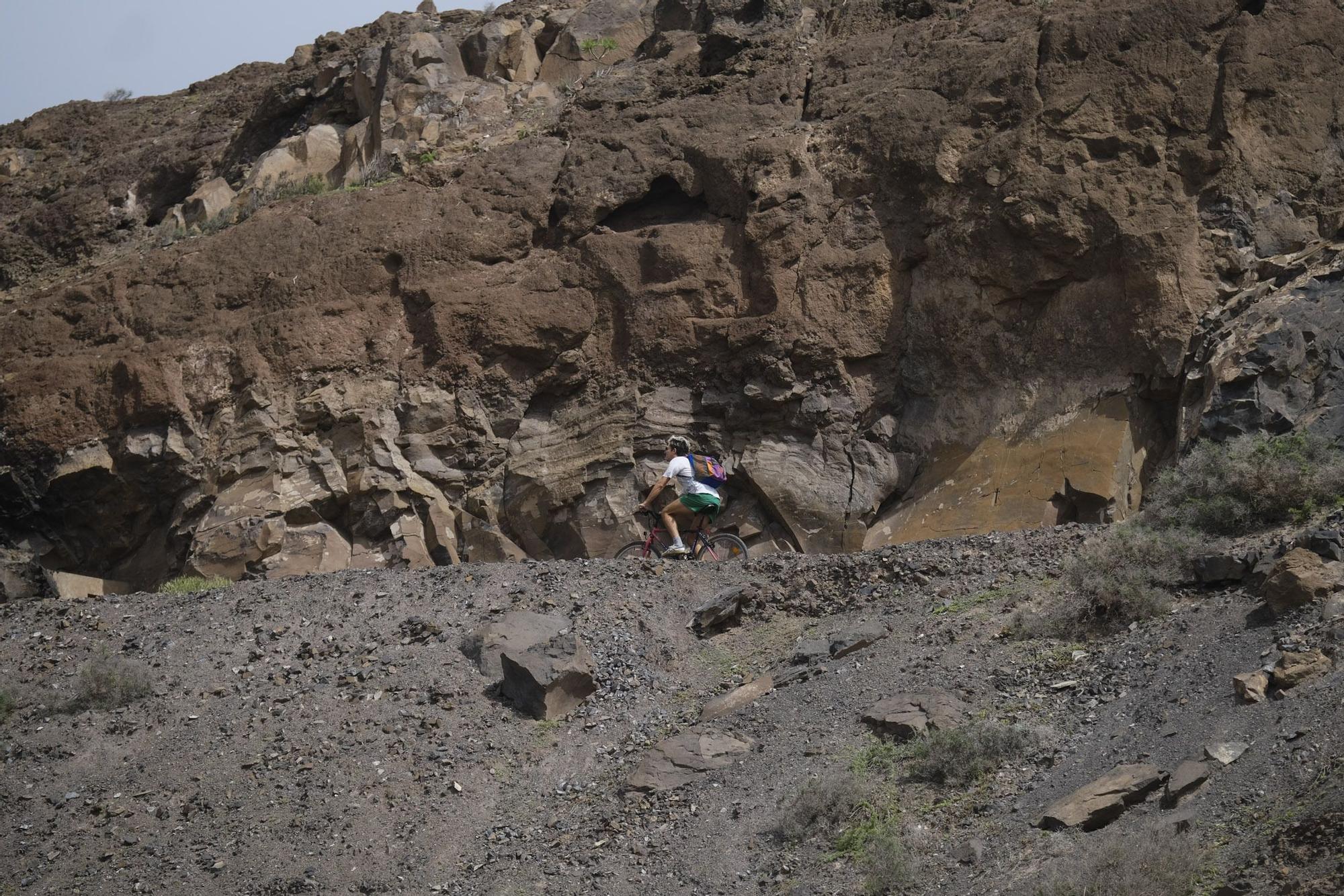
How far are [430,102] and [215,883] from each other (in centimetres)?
1252

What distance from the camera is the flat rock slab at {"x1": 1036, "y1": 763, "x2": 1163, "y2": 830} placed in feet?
21.3

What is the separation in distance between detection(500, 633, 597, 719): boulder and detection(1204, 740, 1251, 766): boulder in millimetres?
4313

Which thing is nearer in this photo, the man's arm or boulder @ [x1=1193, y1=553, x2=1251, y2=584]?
boulder @ [x1=1193, y1=553, x2=1251, y2=584]

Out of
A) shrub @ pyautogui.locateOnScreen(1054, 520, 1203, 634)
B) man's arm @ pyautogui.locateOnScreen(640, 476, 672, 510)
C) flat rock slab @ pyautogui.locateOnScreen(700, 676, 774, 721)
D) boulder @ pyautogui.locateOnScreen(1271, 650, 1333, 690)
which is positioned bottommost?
flat rock slab @ pyautogui.locateOnScreen(700, 676, 774, 721)

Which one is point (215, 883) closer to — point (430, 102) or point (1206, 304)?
point (1206, 304)

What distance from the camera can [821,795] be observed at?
24.3ft

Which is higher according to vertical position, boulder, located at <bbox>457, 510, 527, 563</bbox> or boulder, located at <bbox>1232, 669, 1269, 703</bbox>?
boulder, located at <bbox>1232, 669, 1269, 703</bbox>

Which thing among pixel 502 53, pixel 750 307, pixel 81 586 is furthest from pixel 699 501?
pixel 502 53

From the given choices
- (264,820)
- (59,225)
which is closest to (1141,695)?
(264,820)

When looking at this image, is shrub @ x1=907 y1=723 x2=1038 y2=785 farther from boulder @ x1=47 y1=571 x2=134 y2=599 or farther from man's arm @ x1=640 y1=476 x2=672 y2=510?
boulder @ x1=47 y1=571 x2=134 y2=599

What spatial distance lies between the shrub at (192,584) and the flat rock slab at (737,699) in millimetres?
5192

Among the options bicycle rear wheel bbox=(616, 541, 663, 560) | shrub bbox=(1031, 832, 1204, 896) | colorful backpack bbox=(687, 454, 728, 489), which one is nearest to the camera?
shrub bbox=(1031, 832, 1204, 896)

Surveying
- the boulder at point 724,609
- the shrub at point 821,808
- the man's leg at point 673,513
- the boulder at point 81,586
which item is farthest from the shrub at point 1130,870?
the boulder at point 81,586

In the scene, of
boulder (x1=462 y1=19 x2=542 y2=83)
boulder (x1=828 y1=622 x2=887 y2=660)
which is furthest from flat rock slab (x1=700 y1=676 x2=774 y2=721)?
boulder (x1=462 y1=19 x2=542 y2=83)
